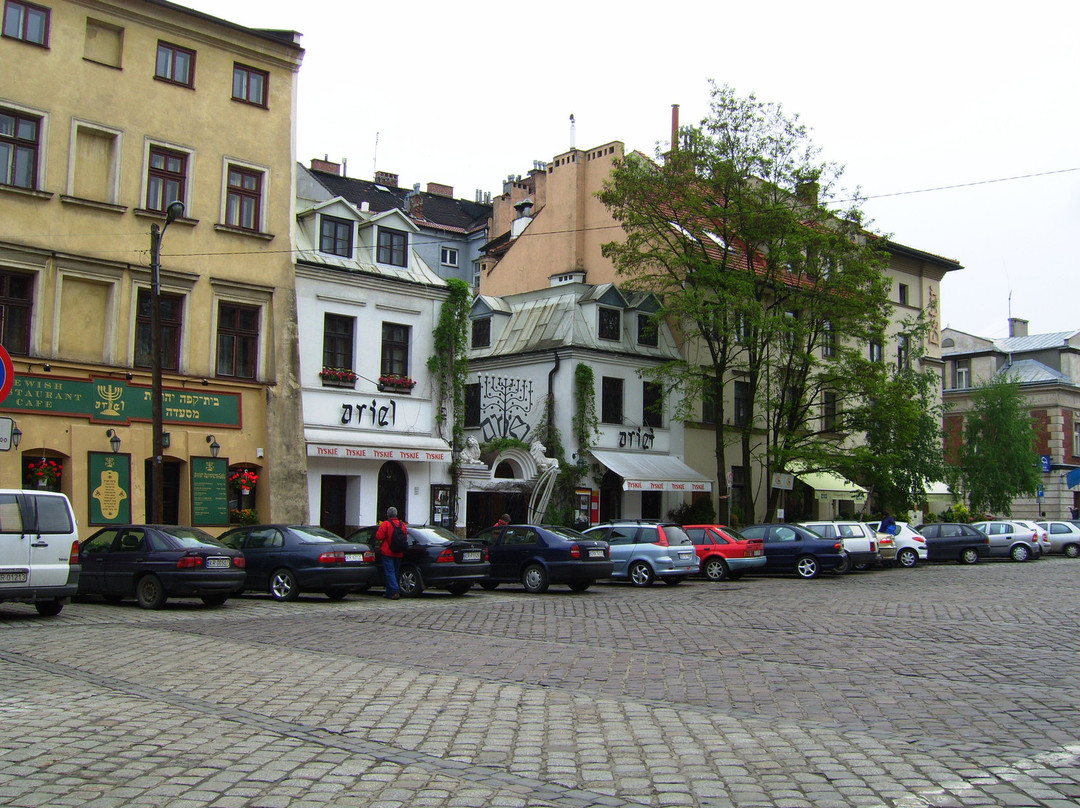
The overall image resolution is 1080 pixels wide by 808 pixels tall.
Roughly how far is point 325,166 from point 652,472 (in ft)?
109

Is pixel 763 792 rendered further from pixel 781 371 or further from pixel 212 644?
pixel 781 371

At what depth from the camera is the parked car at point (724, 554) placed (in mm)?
28625

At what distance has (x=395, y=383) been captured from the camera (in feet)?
103

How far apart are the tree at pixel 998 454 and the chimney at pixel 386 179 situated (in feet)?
118

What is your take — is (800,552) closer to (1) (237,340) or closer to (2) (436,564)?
(2) (436,564)

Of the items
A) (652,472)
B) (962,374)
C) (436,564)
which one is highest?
(962,374)

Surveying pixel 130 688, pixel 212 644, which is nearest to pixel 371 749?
pixel 130 688

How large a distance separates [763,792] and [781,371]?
34.3 meters

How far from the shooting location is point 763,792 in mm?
6629

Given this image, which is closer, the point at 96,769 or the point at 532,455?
the point at 96,769

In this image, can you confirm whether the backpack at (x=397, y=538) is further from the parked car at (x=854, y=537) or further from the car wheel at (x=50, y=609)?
the parked car at (x=854, y=537)

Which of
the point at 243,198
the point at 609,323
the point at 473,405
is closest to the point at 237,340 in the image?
the point at 243,198

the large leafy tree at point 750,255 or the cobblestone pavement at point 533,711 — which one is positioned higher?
Result: the large leafy tree at point 750,255

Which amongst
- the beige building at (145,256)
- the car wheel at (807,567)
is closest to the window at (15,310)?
the beige building at (145,256)
